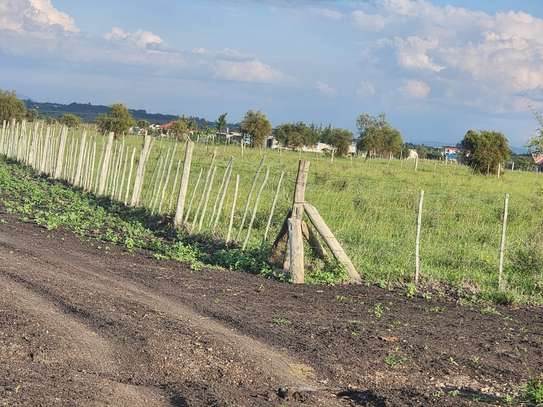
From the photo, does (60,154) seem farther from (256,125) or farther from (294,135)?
(294,135)

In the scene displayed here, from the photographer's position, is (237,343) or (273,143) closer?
(237,343)

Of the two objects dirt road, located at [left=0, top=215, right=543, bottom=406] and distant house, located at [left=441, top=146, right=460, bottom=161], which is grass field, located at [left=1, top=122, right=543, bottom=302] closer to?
dirt road, located at [left=0, top=215, right=543, bottom=406]

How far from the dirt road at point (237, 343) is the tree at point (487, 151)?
3726 centimetres

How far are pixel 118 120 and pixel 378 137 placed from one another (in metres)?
21.1

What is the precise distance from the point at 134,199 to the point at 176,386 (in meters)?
13.3

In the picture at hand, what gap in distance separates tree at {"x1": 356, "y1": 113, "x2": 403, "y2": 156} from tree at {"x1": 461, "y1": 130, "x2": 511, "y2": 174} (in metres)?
15.6

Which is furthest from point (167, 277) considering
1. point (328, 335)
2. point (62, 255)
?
point (328, 335)

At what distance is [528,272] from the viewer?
473 inches

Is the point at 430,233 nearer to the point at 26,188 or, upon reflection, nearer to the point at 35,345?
the point at 35,345

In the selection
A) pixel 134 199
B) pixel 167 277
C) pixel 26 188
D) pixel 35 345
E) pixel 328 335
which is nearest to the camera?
pixel 35 345

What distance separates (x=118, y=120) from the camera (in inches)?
2359

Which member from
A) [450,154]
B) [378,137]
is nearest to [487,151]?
[378,137]

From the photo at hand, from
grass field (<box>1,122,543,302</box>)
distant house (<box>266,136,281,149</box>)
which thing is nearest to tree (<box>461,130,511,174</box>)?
grass field (<box>1,122,543,302</box>)

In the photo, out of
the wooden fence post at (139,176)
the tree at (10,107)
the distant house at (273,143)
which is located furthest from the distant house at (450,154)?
the wooden fence post at (139,176)
